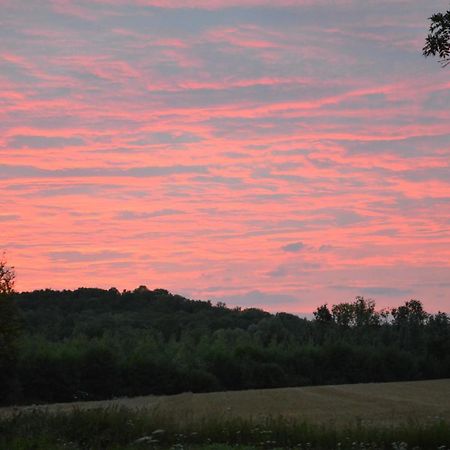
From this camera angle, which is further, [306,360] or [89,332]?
[89,332]

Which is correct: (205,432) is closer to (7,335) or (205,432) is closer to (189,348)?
(7,335)

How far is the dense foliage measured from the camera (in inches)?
2074

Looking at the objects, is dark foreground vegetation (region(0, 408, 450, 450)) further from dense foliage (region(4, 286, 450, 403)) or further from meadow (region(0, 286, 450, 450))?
dense foliage (region(4, 286, 450, 403))

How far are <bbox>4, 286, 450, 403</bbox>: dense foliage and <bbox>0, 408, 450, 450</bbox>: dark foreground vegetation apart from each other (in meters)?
17.4

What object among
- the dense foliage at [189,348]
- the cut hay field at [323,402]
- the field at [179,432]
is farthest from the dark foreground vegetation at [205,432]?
the dense foliage at [189,348]

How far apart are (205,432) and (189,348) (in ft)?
136

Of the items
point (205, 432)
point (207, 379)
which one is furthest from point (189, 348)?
point (205, 432)

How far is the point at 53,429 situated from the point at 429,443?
971 centimetres

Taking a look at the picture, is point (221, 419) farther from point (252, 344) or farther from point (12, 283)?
point (252, 344)

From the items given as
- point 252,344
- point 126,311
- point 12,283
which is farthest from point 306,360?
point 126,311

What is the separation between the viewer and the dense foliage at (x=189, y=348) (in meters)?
52.7

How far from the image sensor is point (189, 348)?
206 ft

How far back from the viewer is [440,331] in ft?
261

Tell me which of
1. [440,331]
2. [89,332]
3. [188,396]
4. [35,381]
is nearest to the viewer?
[188,396]
